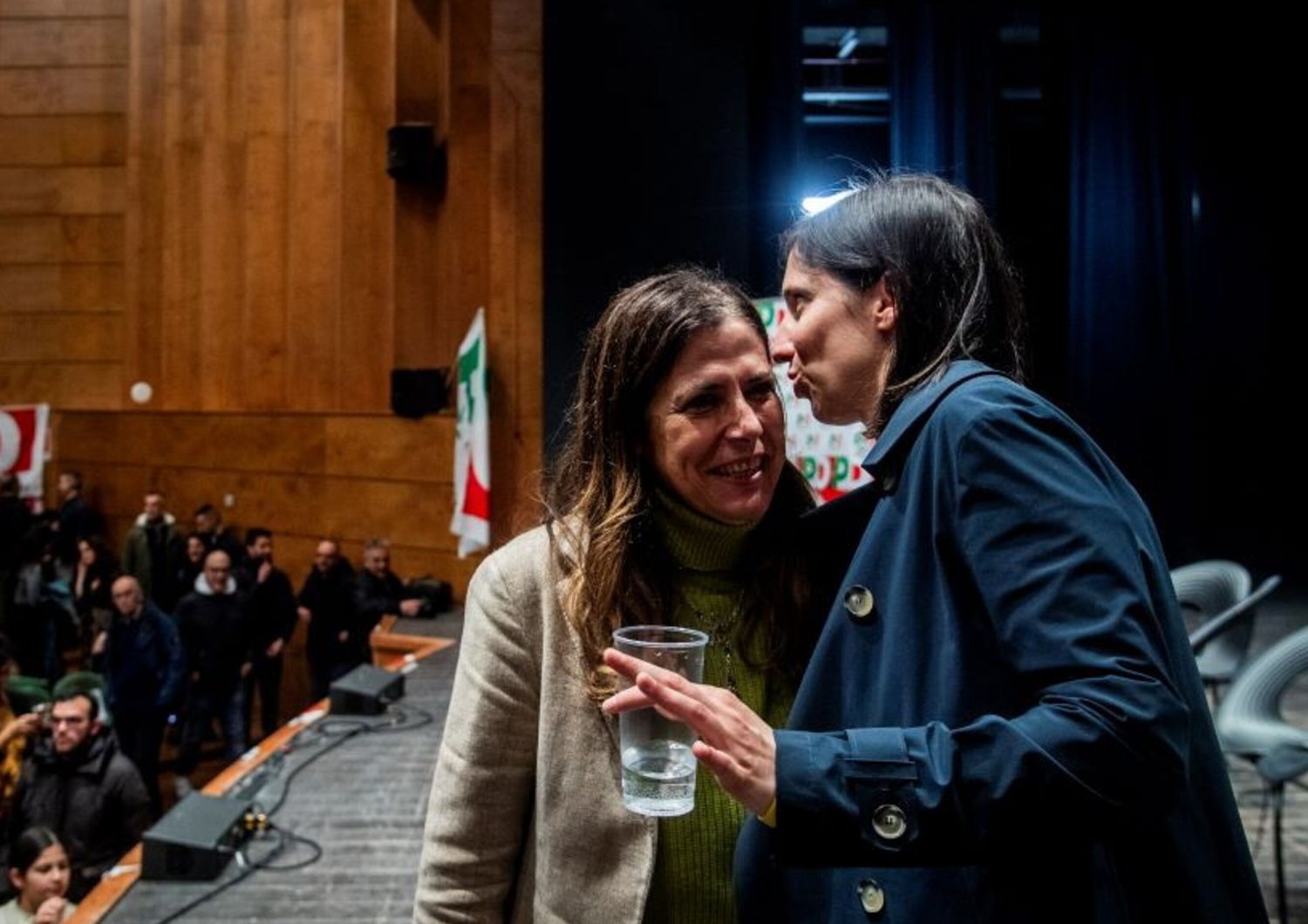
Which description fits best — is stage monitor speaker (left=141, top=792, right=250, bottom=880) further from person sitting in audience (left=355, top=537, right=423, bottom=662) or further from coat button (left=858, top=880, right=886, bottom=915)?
person sitting in audience (left=355, top=537, right=423, bottom=662)

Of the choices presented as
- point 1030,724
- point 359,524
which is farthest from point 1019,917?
point 359,524

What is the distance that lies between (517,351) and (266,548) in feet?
6.86

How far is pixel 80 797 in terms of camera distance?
15.9 feet

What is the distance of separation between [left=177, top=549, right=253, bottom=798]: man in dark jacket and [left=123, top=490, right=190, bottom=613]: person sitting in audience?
1412mm

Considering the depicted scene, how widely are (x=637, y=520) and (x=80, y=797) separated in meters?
4.41

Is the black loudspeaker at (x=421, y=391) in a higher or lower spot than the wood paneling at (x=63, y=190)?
lower

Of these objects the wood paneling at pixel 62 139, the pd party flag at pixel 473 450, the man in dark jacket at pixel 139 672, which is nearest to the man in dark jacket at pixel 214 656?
the man in dark jacket at pixel 139 672

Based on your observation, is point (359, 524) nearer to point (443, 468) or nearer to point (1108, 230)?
point (443, 468)

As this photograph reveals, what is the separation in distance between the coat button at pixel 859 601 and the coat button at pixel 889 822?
177mm

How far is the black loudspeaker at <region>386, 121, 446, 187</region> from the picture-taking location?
29.2 ft

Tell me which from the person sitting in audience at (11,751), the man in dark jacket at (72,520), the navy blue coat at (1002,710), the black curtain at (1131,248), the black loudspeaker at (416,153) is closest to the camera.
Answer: the navy blue coat at (1002,710)

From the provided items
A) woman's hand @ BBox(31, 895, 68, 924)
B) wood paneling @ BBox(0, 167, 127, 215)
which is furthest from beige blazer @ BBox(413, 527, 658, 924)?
wood paneling @ BBox(0, 167, 127, 215)

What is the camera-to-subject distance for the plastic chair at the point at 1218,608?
393 centimetres

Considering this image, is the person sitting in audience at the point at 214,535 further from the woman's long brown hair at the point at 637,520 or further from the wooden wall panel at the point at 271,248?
the woman's long brown hair at the point at 637,520
